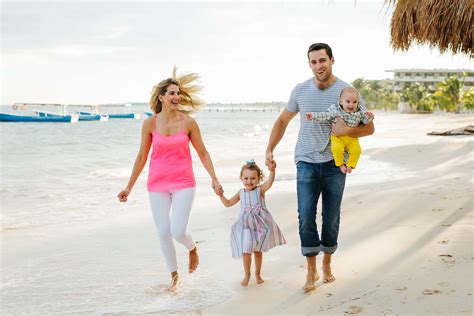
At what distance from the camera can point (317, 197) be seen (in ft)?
14.1

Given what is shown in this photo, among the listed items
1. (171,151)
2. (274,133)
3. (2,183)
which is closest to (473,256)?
(274,133)

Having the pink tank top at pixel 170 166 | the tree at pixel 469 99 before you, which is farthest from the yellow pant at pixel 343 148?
the tree at pixel 469 99

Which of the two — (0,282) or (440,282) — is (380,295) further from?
(0,282)

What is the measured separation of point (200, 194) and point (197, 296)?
19.1ft

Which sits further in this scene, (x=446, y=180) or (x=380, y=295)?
(x=446, y=180)

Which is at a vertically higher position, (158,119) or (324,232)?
(158,119)

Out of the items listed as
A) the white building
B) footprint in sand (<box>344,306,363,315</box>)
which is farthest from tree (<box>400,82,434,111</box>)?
footprint in sand (<box>344,306,363,315</box>)

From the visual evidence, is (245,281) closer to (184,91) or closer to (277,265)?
(277,265)

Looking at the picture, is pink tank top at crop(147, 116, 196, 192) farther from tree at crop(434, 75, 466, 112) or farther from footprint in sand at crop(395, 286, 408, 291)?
tree at crop(434, 75, 466, 112)

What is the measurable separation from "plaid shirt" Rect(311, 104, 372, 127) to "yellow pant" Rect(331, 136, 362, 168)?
13 centimetres

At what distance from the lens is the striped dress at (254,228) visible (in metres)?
4.49

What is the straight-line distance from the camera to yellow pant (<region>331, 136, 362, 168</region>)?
13.4ft

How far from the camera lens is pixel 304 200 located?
14.1ft

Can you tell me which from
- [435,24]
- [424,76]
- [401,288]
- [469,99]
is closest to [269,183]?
[401,288]
